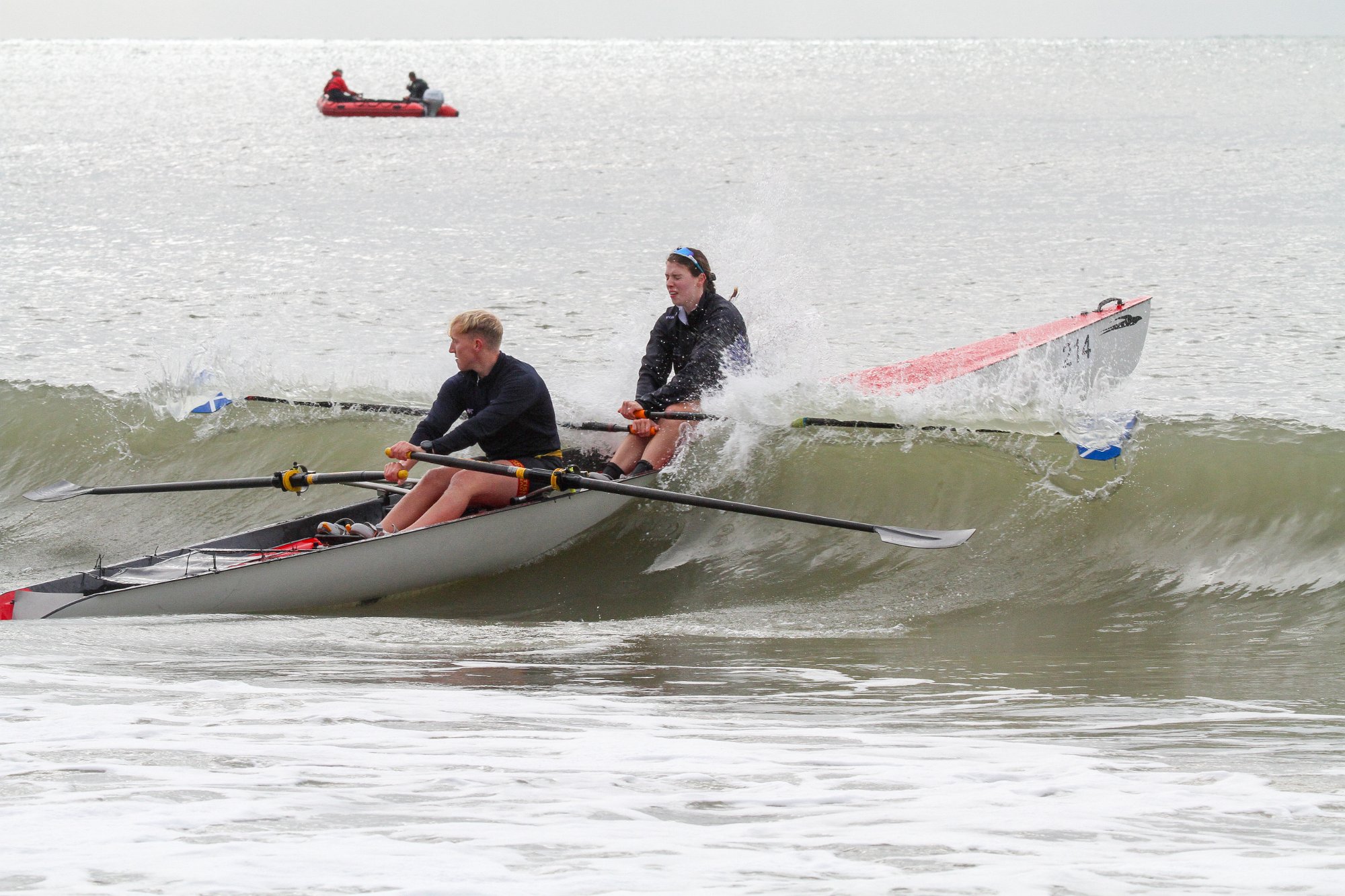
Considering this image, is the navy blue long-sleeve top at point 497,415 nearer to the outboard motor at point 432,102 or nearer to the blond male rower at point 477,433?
the blond male rower at point 477,433

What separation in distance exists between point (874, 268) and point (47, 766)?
18.1 metres

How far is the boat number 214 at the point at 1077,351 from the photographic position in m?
10.3

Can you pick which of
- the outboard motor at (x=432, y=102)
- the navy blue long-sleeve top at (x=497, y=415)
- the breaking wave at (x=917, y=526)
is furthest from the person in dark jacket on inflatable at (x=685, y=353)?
the outboard motor at (x=432, y=102)

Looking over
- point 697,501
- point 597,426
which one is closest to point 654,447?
point 597,426

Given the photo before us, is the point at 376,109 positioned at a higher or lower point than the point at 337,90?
lower

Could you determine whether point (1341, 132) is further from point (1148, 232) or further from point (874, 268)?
point (874, 268)

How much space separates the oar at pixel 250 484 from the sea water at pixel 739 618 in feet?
2.29

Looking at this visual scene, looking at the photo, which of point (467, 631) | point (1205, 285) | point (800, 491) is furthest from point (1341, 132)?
point (467, 631)

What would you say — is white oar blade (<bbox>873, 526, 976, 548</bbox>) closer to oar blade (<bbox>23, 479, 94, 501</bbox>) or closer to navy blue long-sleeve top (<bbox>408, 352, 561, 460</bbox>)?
navy blue long-sleeve top (<bbox>408, 352, 561, 460</bbox>)

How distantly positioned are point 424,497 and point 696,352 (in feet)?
7.04

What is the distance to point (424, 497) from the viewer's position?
731 cm

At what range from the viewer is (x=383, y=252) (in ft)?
77.3

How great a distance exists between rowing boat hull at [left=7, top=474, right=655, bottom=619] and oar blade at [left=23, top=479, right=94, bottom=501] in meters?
1.20

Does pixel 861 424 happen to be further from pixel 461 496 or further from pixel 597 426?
pixel 461 496
